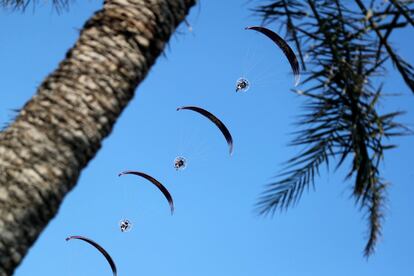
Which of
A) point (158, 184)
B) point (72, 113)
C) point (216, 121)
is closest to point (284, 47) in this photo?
point (216, 121)

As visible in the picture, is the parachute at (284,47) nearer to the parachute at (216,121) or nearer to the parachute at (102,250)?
the parachute at (216,121)

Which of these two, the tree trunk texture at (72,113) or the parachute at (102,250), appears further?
the parachute at (102,250)

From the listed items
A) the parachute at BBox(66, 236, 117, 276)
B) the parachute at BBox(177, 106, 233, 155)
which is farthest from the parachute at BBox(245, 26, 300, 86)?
the parachute at BBox(66, 236, 117, 276)

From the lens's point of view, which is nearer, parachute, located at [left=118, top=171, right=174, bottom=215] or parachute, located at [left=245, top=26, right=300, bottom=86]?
parachute, located at [left=245, top=26, right=300, bottom=86]

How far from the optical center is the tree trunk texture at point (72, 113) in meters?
3.03

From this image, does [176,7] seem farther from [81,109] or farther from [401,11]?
[401,11]

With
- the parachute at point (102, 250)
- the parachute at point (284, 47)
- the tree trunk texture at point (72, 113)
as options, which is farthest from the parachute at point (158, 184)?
the tree trunk texture at point (72, 113)

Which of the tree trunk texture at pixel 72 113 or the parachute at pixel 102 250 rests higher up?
the parachute at pixel 102 250

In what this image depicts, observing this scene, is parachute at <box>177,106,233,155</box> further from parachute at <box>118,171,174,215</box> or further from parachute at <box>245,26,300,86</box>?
parachute at <box>245,26,300,86</box>

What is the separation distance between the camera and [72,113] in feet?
10.8

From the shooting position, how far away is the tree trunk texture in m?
3.03

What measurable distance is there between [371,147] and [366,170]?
21cm

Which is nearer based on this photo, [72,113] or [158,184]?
[72,113]

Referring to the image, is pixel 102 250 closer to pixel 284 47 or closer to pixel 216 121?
pixel 216 121
